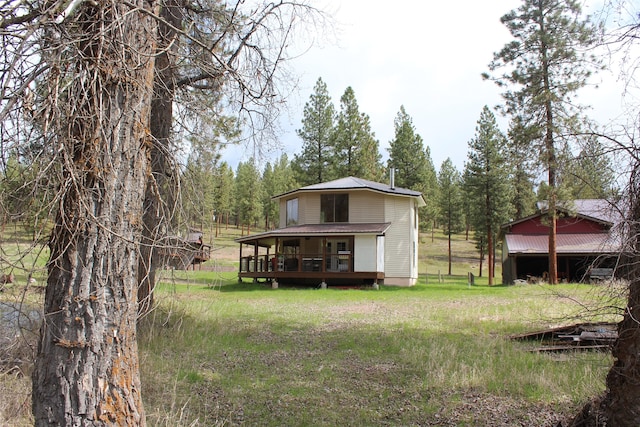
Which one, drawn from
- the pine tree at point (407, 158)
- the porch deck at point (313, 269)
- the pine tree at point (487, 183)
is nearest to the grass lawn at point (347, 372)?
the porch deck at point (313, 269)

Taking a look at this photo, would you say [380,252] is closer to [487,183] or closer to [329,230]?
[329,230]

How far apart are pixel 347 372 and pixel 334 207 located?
65.7 feet

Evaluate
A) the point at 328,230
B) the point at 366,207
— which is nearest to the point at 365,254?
the point at 328,230

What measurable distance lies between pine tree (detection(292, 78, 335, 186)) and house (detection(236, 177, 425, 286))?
11186mm

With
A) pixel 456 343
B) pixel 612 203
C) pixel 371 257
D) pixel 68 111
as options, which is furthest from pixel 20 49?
pixel 371 257

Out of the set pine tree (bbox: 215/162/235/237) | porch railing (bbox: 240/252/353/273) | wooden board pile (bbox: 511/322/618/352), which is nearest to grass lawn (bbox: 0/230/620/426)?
wooden board pile (bbox: 511/322/618/352)

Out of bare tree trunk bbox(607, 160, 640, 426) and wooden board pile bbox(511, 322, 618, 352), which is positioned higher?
bare tree trunk bbox(607, 160, 640, 426)

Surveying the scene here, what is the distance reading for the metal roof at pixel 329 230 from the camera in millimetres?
23406

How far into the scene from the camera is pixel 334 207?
26594mm

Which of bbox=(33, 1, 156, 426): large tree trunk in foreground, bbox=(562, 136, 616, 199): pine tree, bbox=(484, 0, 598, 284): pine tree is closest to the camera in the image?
bbox=(33, 1, 156, 426): large tree trunk in foreground

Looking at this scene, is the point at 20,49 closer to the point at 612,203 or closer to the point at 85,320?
the point at 85,320

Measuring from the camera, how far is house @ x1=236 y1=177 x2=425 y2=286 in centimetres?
2386

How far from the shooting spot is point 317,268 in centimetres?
2420

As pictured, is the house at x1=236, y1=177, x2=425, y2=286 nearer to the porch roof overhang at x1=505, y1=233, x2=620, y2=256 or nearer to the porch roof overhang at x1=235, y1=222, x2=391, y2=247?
the porch roof overhang at x1=235, y1=222, x2=391, y2=247
